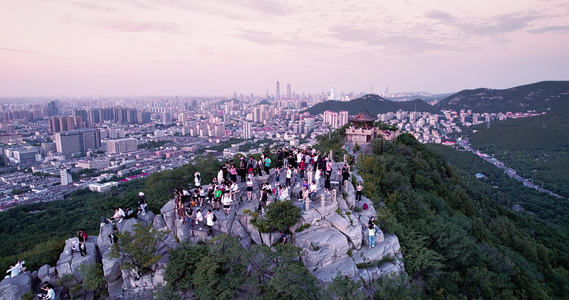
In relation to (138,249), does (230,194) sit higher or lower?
higher

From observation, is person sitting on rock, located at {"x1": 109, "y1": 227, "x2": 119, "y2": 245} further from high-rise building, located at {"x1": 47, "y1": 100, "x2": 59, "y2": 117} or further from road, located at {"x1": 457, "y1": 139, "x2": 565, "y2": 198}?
high-rise building, located at {"x1": 47, "y1": 100, "x2": 59, "y2": 117}

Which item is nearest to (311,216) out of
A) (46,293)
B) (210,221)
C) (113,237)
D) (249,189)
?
(249,189)

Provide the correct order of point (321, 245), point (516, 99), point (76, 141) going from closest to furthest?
point (321, 245) → point (76, 141) → point (516, 99)

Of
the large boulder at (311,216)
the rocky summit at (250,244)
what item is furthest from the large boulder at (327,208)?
the large boulder at (311,216)

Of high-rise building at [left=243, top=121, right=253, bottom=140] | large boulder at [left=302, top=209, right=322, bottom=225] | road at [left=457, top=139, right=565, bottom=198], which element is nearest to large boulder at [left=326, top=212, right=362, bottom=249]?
large boulder at [left=302, top=209, right=322, bottom=225]

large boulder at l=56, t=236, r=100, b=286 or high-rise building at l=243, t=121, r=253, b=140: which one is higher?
large boulder at l=56, t=236, r=100, b=286

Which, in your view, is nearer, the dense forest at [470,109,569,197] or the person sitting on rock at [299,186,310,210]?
the person sitting on rock at [299,186,310,210]

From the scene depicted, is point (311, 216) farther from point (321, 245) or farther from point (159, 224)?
point (159, 224)

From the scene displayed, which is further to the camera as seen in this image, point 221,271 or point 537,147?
point 537,147
